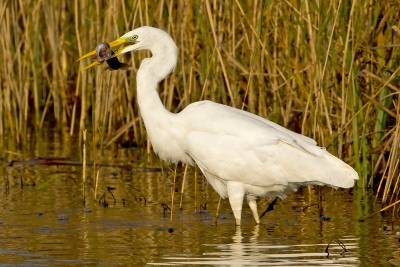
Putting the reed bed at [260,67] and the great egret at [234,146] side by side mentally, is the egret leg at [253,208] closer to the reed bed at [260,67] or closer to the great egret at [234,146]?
the great egret at [234,146]

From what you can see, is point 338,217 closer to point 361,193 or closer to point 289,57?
point 361,193

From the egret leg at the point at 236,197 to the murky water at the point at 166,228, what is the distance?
0.40 feet

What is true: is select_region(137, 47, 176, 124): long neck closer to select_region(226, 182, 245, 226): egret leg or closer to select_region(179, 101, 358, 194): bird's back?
select_region(179, 101, 358, 194): bird's back

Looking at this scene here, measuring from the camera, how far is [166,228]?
6.35m

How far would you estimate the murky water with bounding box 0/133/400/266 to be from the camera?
5.28m

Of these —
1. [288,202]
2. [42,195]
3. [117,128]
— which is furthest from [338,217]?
[117,128]

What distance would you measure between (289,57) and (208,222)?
7.72 feet

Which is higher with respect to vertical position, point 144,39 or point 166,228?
point 144,39

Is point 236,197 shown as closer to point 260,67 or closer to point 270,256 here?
point 270,256

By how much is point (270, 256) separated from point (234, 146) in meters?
1.32

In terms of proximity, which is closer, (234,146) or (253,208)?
(234,146)

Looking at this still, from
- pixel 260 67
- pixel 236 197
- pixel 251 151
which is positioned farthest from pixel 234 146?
pixel 260 67

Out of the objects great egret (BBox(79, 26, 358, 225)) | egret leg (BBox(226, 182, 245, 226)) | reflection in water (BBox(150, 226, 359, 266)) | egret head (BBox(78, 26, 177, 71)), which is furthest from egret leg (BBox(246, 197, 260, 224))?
egret head (BBox(78, 26, 177, 71))

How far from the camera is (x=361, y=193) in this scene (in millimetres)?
7547
